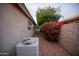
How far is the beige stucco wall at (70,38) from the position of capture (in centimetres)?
240

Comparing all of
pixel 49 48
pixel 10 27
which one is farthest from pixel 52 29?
pixel 10 27

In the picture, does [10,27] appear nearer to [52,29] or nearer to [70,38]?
[52,29]

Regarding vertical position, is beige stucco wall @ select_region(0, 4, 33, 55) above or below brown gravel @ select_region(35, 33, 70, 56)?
above

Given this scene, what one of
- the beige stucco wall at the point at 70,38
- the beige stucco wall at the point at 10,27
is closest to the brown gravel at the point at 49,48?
the beige stucco wall at the point at 70,38

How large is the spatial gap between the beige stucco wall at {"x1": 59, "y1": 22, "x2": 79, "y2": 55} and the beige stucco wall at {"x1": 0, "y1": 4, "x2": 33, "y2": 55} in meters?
0.56

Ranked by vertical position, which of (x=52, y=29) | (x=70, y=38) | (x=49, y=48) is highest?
(x=52, y=29)

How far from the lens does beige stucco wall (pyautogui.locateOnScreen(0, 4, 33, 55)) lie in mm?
2385

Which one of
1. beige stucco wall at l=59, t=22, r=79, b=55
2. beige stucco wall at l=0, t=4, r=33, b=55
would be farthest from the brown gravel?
beige stucco wall at l=0, t=4, r=33, b=55

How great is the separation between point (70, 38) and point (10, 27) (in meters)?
1.03

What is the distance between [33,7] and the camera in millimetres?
2432

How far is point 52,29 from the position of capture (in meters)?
2.51

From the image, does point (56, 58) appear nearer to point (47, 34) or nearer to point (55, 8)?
point (47, 34)

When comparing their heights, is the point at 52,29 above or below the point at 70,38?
above

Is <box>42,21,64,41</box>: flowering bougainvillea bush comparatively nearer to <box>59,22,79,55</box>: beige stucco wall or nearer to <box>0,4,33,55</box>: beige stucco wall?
<box>59,22,79,55</box>: beige stucco wall
